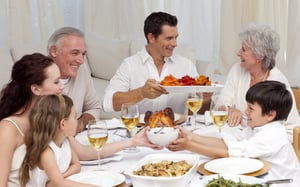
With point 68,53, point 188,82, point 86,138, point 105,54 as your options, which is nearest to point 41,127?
point 86,138

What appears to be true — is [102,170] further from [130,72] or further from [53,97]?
[130,72]

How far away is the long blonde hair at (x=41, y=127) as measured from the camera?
Result: 1.54m

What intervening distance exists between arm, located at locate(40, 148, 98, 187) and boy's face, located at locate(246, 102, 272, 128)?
0.77 metres

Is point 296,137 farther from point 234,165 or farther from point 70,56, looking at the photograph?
point 70,56

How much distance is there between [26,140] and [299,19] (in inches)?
103

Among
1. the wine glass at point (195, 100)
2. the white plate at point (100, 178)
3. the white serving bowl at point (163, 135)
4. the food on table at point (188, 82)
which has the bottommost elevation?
the white plate at point (100, 178)

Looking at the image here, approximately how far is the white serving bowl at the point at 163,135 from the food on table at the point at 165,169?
6.3 inches

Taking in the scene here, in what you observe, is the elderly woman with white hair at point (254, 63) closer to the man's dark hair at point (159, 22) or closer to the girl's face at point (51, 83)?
the man's dark hair at point (159, 22)

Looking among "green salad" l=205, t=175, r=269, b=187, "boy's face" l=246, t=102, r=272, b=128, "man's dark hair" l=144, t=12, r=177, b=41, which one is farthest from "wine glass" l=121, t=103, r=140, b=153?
"man's dark hair" l=144, t=12, r=177, b=41

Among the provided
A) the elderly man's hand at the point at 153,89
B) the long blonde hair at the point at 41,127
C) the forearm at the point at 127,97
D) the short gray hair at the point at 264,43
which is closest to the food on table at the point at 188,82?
the elderly man's hand at the point at 153,89

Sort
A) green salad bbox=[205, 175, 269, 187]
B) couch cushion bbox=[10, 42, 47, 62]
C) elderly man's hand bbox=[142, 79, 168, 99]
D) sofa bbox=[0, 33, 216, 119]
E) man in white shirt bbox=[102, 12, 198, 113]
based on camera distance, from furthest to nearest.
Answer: sofa bbox=[0, 33, 216, 119]
couch cushion bbox=[10, 42, 47, 62]
man in white shirt bbox=[102, 12, 198, 113]
elderly man's hand bbox=[142, 79, 168, 99]
green salad bbox=[205, 175, 269, 187]

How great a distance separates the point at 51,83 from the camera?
1818 mm

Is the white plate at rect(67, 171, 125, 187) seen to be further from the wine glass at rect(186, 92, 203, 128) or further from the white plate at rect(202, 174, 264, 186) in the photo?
the wine glass at rect(186, 92, 203, 128)

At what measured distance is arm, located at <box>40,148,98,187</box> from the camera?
1483 millimetres
